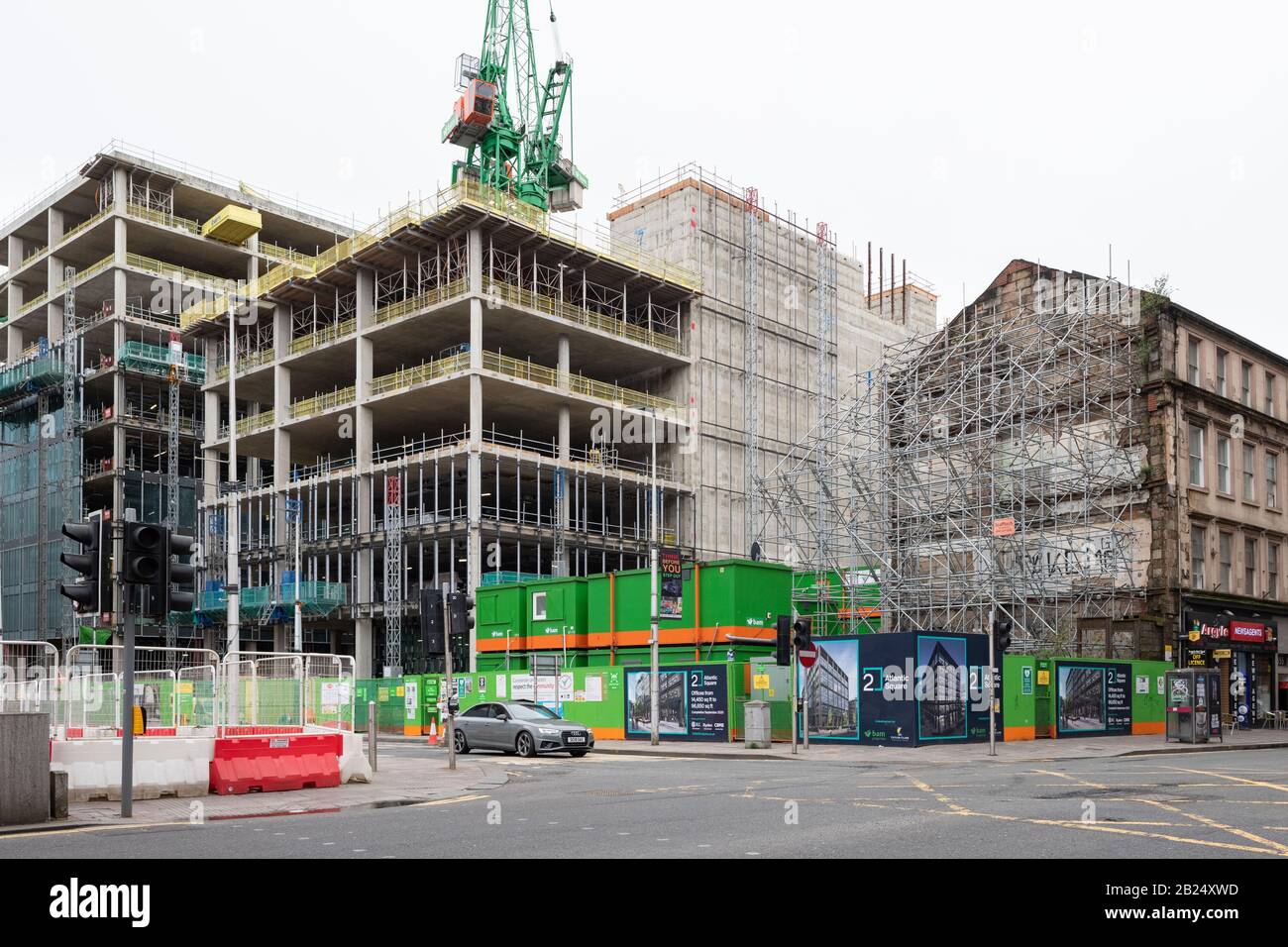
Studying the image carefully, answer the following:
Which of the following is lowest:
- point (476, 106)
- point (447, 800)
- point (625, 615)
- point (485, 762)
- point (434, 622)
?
point (485, 762)

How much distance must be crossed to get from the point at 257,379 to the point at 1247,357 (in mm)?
51920

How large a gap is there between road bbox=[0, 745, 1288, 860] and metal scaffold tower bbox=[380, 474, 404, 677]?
1439 inches

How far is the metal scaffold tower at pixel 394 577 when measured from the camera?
5631 cm

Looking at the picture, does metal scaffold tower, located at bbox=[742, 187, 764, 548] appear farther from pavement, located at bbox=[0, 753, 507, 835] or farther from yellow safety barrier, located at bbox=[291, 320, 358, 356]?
pavement, located at bbox=[0, 753, 507, 835]

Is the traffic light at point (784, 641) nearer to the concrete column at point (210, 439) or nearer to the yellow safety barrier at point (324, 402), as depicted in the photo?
the yellow safety barrier at point (324, 402)

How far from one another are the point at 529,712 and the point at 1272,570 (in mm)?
33355

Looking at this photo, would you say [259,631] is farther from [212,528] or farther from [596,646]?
[596,646]

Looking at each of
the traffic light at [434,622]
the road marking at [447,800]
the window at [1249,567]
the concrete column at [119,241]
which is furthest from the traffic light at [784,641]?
the concrete column at [119,241]

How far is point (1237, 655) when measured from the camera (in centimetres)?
4597

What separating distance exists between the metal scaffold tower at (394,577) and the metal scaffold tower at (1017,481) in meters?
17.9

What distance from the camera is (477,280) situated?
184ft

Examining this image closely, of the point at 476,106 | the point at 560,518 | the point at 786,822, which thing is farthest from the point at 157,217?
the point at 786,822

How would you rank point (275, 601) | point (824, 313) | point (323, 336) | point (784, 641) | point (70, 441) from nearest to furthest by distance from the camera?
point (784, 641) < point (275, 601) < point (323, 336) < point (824, 313) < point (70, 441)

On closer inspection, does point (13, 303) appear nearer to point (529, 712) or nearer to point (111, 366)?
point (111, 366)
